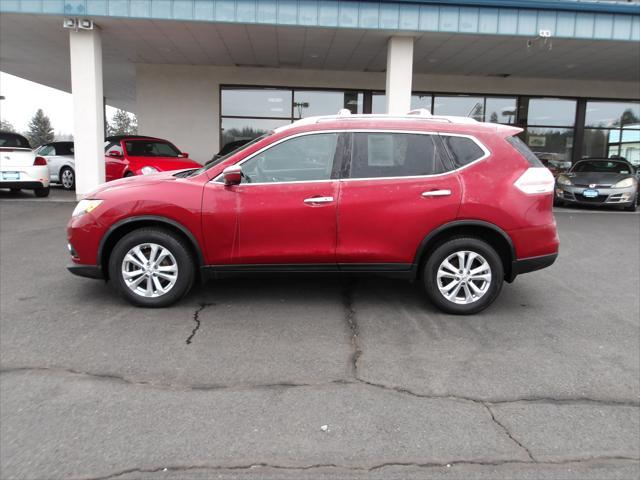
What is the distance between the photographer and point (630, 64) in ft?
51.1

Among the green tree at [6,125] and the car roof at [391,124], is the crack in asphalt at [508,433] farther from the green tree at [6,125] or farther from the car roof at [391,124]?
the green tree at [6,125]

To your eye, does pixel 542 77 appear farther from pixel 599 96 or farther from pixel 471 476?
pixel 471 476

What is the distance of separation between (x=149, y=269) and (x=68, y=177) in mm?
12938

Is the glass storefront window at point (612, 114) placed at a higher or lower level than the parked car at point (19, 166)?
higher

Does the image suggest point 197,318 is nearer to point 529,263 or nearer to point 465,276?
point 465,276

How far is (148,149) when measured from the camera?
43.7ft

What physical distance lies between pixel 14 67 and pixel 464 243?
2047cm

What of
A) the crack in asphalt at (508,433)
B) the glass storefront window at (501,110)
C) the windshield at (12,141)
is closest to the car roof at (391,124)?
the crack in asphalt at (508,433)

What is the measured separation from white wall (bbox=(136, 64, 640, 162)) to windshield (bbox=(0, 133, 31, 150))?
17.0ft

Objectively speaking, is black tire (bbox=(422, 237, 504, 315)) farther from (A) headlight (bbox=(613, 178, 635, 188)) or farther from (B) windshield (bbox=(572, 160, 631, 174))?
(B) windshield (bbox=(572, 160, 631, 174))

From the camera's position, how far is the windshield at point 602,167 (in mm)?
14406

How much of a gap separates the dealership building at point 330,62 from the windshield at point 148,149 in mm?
726

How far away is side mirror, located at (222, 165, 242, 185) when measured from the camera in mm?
4812

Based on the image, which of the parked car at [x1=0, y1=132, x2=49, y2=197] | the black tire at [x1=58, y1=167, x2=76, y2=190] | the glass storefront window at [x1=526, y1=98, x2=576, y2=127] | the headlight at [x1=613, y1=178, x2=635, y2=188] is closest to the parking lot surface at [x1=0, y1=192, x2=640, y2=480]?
the parked car at [x1=0, y1=132, x2=49, y2=197]
